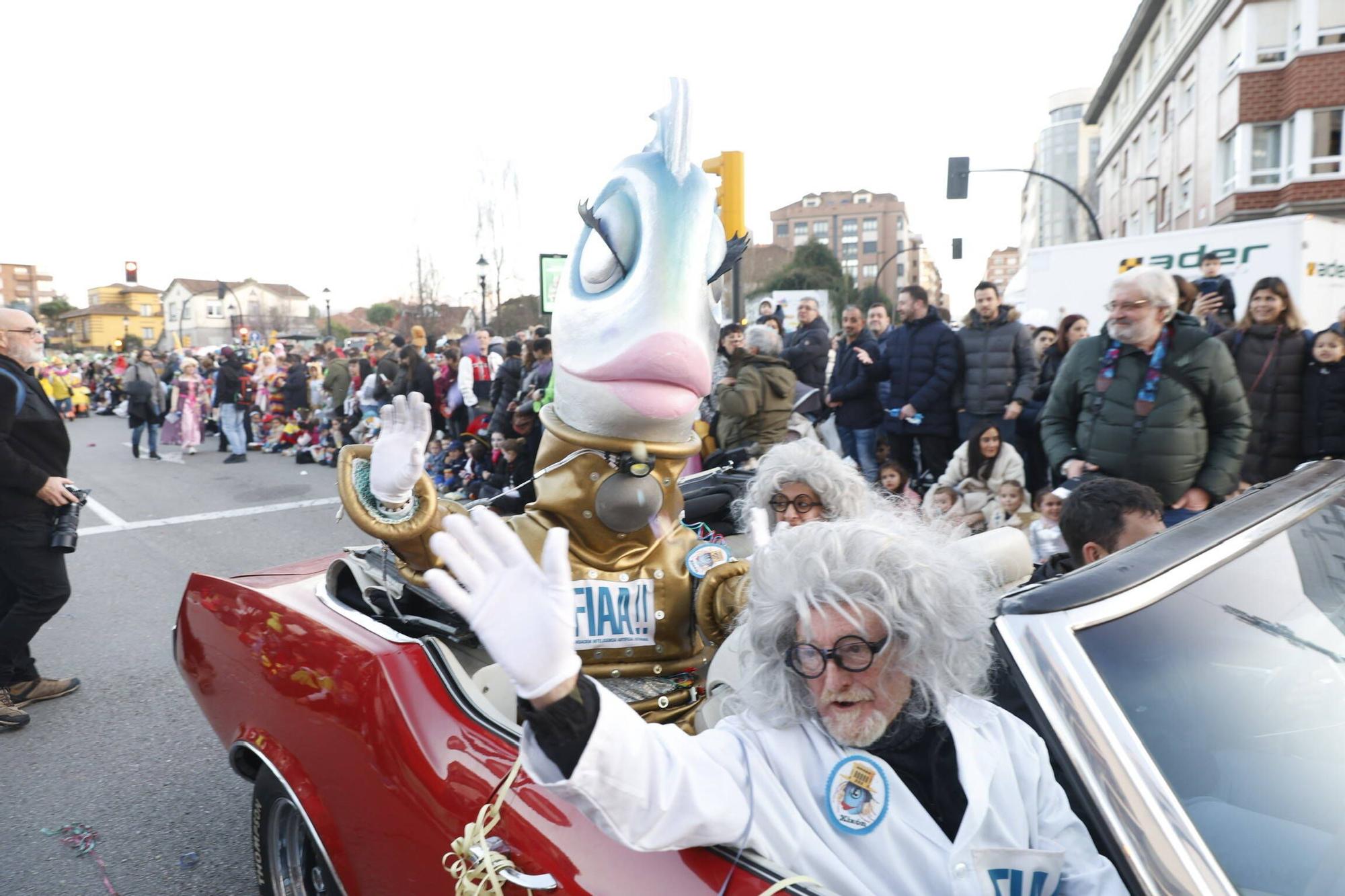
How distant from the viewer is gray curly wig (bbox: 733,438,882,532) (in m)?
2.69

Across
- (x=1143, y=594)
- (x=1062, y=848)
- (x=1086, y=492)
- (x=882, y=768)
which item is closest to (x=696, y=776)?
(x=882, y=768)

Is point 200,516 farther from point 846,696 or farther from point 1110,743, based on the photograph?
point 1110,743

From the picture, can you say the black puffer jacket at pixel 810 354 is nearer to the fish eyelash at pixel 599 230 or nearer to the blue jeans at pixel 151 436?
the fish eyelash at pixel 599 230

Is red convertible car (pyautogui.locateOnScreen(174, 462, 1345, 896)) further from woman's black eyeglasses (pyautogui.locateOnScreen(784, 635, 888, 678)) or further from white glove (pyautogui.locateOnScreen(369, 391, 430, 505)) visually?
white glove (pyautogui.locateOnScreen(369, 391, 430, 505))

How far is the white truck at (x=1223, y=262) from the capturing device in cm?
958

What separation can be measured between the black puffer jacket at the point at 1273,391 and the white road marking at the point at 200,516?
6.73 metres

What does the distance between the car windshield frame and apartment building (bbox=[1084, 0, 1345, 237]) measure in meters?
24.4

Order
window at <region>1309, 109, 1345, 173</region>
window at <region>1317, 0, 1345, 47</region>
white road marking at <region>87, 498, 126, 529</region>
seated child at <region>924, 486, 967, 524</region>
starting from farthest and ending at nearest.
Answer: window at <region>1309, 109, 1345, 173</region> → window at <region>1317, 0, 1345, 47</region> → white road marking at <region>87, 498, 126, 529</region> → seated child at <region>924, 486, 967, 524</region>

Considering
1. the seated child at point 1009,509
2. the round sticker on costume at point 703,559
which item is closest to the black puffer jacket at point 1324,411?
the seated child at point 1009,509

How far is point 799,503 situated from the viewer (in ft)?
8.86

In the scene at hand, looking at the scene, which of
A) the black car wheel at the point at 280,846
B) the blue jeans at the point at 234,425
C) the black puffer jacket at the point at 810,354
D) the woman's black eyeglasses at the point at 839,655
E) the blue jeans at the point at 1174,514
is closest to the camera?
the woman's black eyeglasses at the point at 839,655

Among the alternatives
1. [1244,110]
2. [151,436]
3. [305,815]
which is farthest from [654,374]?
[1244,110]

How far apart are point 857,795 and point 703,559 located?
4.00 feet

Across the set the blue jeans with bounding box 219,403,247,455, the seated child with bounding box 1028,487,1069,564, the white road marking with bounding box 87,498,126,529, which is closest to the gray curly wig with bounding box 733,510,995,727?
the seated child with bounding box 1028,487,1069,564
